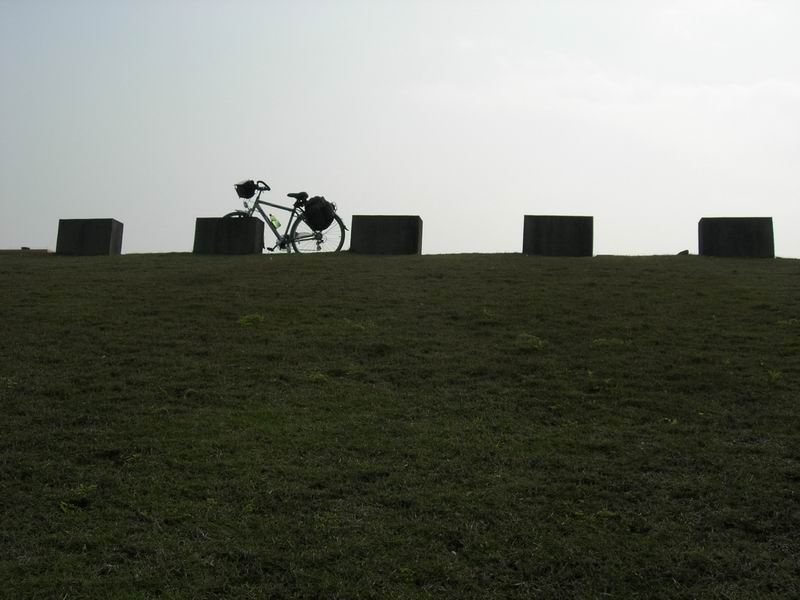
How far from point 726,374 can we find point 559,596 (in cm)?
491

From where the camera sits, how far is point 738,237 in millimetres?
18641

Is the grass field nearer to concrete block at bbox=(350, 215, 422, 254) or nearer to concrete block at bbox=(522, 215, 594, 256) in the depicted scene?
concrete block at bbox=(522, 215, 594, 256)

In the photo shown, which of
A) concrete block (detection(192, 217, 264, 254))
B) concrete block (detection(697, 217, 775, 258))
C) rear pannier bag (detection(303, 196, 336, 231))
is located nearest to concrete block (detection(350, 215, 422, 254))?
rear pannier bag (detection(303, 196, 336, 231))

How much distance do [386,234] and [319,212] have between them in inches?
82.6

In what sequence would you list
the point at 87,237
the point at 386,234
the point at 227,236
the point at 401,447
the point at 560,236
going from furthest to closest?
the point at 87,237 → the point at 227,236 → the point at 386,234 → the point at 560,236 → the point at 401,447

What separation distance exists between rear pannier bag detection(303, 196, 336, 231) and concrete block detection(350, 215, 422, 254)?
1238 millimetres

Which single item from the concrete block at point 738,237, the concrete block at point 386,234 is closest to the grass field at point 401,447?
the concrete block at point 738,237

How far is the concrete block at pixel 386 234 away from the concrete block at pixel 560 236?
2.41 m

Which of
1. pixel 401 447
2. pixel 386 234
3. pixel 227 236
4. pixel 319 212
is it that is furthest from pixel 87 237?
pixel 401 447

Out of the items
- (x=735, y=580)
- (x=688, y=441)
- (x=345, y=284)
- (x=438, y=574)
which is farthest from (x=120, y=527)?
(x=345, y=284)

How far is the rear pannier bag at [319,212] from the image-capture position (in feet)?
68.7

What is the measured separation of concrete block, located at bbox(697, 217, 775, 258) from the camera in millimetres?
18469

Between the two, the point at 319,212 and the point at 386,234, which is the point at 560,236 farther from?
the point at 319,212

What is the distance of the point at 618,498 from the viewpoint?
6719 millimetres
